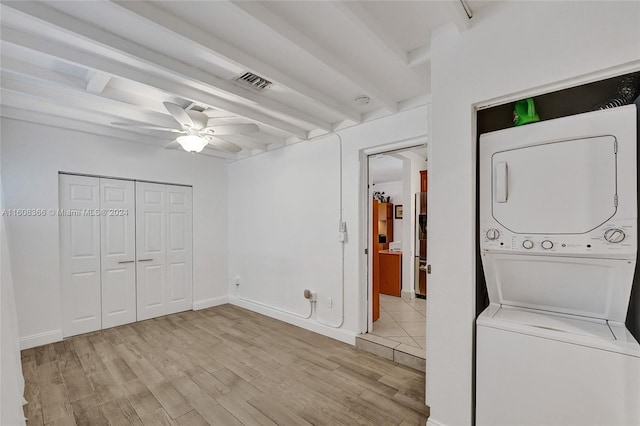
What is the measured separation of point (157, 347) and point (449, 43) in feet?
12.6

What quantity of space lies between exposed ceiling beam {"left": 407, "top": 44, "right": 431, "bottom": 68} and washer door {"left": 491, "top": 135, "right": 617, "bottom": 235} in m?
0.87

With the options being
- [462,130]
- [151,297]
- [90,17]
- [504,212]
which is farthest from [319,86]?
[151,297]

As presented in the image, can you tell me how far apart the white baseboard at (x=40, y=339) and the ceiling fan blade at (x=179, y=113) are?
9.60ft

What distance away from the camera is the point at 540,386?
4.58 feet

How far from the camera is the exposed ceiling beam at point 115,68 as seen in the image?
172cm

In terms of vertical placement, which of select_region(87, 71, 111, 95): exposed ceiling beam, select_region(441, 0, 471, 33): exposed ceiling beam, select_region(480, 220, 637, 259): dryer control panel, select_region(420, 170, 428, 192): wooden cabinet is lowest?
select_region(480, 220, 637, 259): dryer control panel

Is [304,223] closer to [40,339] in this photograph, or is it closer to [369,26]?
[369,26]

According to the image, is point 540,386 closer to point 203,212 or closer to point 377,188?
point 203,212

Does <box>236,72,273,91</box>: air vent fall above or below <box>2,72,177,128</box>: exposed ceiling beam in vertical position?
above

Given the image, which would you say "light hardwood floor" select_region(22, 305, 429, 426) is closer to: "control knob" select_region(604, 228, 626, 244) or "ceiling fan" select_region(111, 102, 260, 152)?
"control knob" select_region(604, 228, 626, 244)

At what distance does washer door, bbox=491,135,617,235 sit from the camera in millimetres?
1342

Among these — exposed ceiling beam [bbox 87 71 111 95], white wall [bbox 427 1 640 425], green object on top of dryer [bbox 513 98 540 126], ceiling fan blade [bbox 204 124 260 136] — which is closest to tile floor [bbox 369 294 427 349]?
white wall [bbox 427 1 640 425]

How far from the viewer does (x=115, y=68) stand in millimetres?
2012

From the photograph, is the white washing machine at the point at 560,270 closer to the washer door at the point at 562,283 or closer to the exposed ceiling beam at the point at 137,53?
the washer door at the point at 562,283
